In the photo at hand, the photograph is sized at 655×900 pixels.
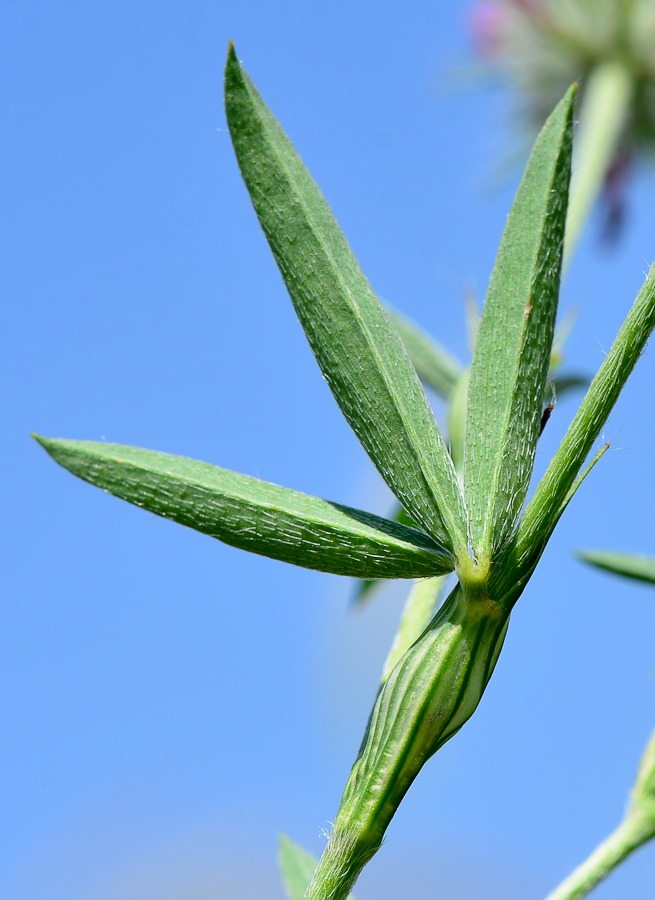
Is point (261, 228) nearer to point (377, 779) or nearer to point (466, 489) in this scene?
point (466, 489)

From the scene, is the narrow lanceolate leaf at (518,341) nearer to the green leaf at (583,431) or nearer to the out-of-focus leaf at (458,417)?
the green leaf at (583,431)

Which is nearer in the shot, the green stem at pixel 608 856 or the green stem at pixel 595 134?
the green stem at pixel 608 856

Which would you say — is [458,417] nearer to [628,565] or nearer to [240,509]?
[628,565]

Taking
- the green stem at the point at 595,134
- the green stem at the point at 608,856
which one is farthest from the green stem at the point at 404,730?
the green stem at the point at 595,134

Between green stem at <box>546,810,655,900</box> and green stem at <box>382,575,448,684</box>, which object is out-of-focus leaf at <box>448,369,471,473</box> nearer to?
green stem at <box>382,575,448,684</box>

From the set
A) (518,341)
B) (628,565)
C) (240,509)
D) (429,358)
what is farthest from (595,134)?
(240,509)

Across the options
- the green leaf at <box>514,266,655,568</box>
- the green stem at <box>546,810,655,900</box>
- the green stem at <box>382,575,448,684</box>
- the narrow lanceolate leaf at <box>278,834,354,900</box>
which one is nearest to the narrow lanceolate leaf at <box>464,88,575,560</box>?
the green leaf at <box>514,266,655,568</box>

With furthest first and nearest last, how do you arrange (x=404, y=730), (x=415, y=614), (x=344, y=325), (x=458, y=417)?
(x=458, y=417) → (x=415, y=614) → (x=344, y=325) → (x=404, y=730)
